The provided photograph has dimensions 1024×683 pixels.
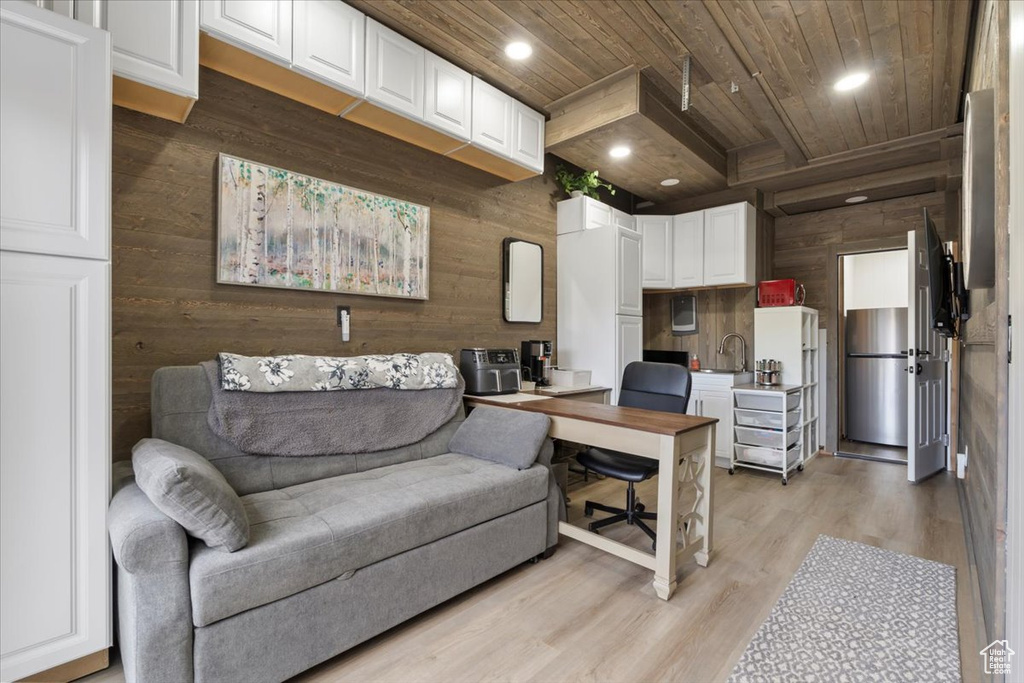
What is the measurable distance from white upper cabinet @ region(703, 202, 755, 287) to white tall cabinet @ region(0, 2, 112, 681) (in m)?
4.47

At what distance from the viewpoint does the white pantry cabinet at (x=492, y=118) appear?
302 centimetres

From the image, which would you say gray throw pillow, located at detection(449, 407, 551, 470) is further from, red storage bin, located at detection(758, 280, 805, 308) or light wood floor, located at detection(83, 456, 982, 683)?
red storage bin, located at detection(758, 280, 805, 308)

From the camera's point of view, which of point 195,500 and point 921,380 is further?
point 921,380

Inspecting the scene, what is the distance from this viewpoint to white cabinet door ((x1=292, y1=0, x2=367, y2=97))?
7.35 ft

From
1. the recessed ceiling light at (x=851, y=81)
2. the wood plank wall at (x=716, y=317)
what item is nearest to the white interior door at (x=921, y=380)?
the wood plank wall at (x=716, y=317)

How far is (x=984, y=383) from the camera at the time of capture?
1.83 metres

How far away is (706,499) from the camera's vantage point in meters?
2.33

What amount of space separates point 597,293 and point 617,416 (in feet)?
5.85

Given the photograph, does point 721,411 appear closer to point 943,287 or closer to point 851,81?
point 943,287

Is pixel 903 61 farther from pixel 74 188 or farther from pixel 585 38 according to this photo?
pixel 74 188

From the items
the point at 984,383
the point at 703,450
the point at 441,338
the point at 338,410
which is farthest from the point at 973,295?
the point at 338,410

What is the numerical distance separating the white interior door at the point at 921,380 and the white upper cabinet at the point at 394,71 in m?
3.85

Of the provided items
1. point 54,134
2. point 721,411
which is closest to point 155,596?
point 54,134

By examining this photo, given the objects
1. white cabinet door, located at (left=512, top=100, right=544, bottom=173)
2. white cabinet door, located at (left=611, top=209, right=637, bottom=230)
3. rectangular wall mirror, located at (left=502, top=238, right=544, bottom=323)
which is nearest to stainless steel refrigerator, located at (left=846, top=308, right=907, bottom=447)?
white cabinet door, located at (left=611, top=209, right=637, bottom=230)
